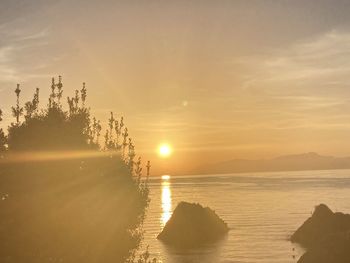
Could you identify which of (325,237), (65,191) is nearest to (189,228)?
(325,237)

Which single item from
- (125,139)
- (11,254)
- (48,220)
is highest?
(125,139)

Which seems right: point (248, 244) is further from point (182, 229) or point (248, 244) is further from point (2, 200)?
point (2, 200)

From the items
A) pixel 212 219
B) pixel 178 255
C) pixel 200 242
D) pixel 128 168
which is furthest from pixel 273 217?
pixel 128 168

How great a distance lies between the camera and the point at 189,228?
136125 millimetres

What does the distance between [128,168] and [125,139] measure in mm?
1730

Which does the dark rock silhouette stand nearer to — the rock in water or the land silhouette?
the rock in water

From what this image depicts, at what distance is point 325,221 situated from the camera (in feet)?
408

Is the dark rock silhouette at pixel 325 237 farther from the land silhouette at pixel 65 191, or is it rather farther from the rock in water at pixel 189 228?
the land silhouette at pixel 65 191

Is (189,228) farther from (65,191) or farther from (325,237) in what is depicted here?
(65,191)

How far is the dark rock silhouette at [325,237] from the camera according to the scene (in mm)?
72625

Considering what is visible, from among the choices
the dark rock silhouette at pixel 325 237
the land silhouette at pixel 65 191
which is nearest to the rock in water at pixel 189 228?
the dark rock silhouette at pixel 325 237

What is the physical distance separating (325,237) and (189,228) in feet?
205

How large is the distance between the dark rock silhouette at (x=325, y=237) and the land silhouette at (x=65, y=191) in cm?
5627

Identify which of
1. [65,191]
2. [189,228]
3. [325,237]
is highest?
[65,191]
